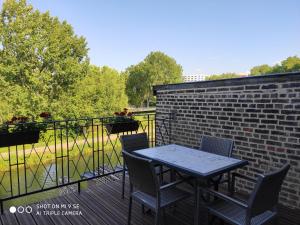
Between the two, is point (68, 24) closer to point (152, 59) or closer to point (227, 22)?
point (227, 22)

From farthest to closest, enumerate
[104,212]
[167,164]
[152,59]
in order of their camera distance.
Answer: [152,59]
[104,212]
[167,164]

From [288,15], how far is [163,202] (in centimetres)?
2047

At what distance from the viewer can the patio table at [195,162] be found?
1934 millimetres

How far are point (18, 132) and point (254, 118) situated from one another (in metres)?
2.86

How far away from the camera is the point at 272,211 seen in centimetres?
186

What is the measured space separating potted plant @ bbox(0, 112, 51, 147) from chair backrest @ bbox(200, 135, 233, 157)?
198 centimetres

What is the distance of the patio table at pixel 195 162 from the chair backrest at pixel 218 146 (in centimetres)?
24

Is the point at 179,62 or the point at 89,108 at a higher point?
the point at 179,62

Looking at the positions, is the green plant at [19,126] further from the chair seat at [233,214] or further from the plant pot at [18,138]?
the chair seat at [233,214]

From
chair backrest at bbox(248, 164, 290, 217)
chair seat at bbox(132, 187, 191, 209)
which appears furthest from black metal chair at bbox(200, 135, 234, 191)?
chair backrest at bbox(248, 164, 290, 217)

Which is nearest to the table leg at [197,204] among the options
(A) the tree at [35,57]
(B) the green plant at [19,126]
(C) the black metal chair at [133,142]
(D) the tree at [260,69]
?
(C) the black metal chair at [133,142]

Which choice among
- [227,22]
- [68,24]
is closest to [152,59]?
[227,22]

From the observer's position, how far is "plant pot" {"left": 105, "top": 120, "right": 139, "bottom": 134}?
3350 millimetres

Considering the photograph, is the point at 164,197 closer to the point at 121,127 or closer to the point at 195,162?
the point at 195,162
